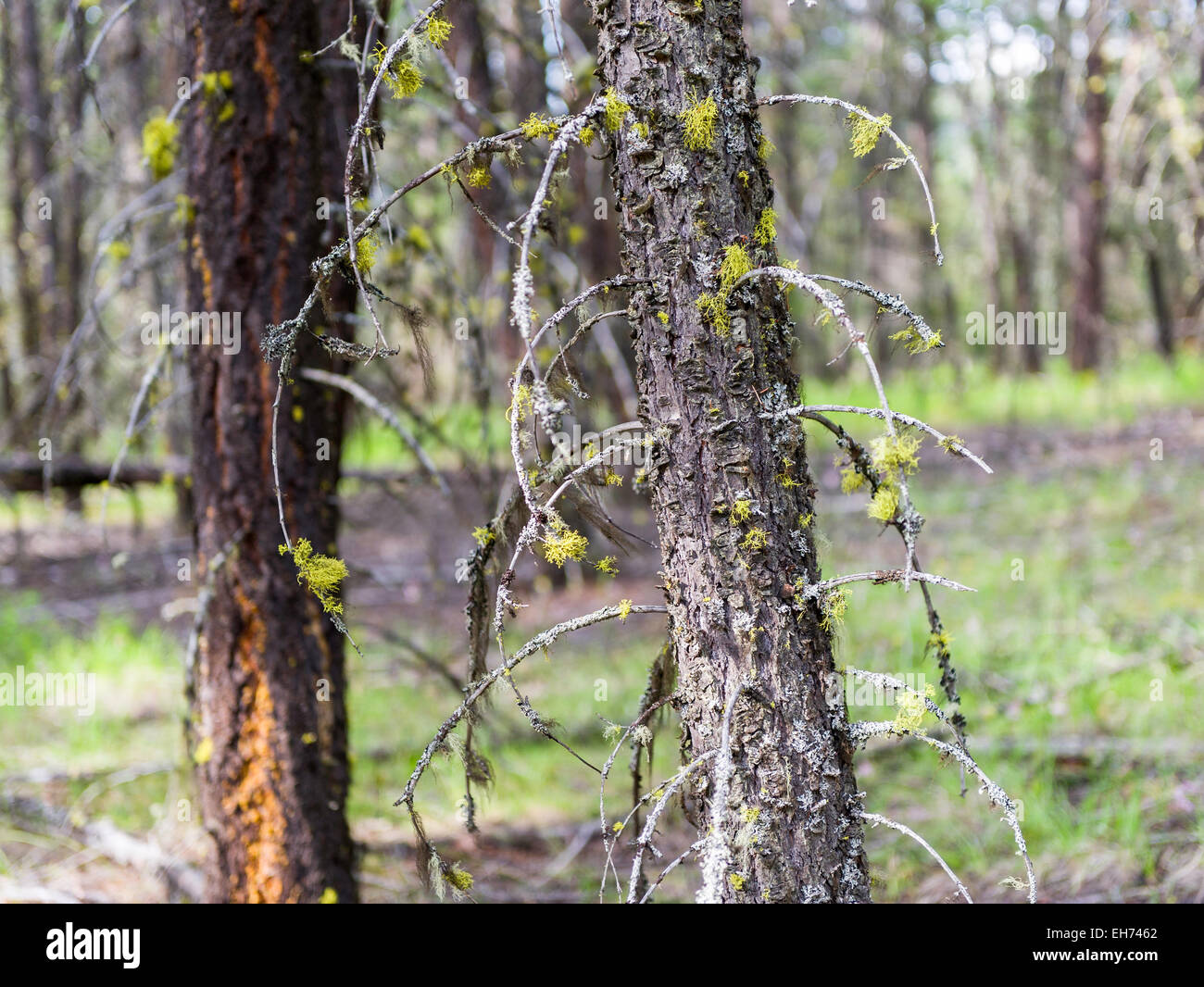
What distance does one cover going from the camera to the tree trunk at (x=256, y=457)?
2730mm

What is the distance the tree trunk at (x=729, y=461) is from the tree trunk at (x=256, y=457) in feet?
4.66

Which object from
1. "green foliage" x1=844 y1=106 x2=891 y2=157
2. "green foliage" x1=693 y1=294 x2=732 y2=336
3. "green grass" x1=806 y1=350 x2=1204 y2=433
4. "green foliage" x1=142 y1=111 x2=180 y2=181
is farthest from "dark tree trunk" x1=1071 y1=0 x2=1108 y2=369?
"green foliage" x1=693 y1=294 x2=732 y2=336

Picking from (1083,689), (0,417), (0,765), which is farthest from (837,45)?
(0,765)

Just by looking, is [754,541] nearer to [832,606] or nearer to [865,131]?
[832,606]

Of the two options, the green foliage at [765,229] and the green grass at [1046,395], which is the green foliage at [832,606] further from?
the green grass at [1046,395]

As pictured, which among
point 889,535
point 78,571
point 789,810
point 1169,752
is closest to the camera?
point 789,810

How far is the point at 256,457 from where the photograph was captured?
2764 mm

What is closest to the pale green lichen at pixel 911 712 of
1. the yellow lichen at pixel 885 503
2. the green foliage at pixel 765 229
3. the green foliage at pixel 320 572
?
the yellow lichen at pixel 885 503

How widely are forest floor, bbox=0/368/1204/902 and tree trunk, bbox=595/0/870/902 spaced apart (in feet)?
1.04

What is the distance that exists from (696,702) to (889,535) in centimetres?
607

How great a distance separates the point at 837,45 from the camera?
658 inches
